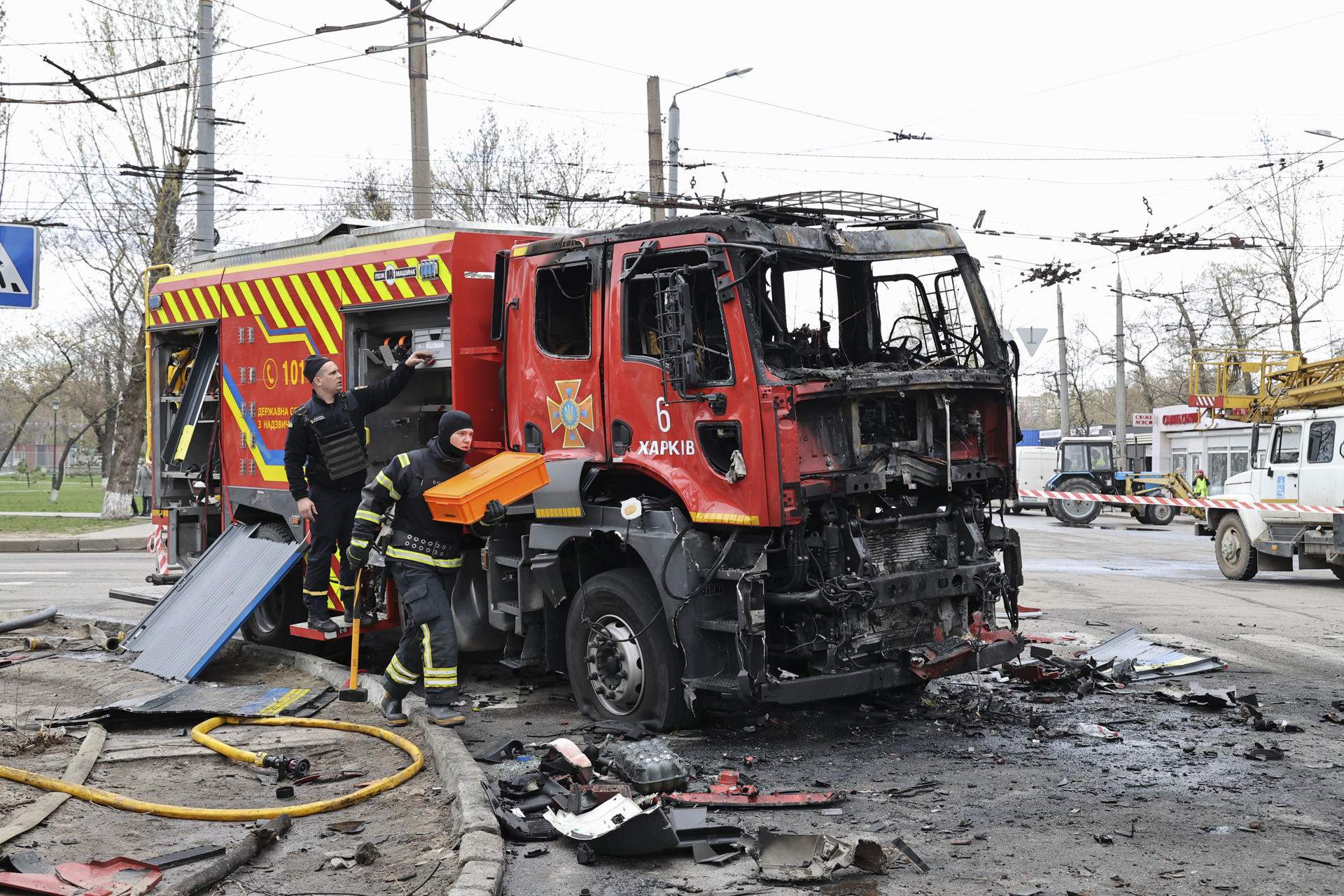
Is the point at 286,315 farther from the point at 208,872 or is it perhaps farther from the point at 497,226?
the point at 208,872

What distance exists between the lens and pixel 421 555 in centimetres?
732

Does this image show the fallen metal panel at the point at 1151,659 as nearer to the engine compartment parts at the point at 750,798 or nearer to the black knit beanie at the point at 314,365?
the engine compartment parts at the point at 750,798

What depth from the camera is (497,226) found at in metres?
8.30

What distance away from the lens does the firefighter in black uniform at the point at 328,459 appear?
8.15 meters

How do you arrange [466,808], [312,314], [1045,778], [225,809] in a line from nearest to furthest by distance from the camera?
[466,808]
[225,809]
[1045,778]
[312,314]

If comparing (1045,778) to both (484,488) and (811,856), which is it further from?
(484,488)

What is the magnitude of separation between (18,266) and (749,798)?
552 centimetres

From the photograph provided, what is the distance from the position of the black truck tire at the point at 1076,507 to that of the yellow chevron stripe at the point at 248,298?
955 inches

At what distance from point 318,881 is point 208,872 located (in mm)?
393

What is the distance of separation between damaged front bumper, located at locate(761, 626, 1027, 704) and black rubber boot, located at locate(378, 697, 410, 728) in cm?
223

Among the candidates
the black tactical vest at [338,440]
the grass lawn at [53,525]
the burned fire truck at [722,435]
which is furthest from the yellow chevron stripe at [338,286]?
the grass lawn at [53,525]

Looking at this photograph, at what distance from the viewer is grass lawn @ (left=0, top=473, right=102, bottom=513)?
34750mm

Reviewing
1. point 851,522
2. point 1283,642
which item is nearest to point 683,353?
point 851,522

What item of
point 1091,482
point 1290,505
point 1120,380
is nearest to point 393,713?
point 1290,505
